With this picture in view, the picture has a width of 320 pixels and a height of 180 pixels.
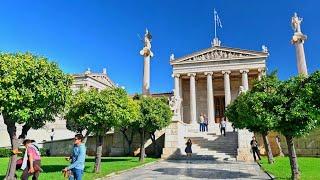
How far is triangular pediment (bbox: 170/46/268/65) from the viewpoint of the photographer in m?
43.1

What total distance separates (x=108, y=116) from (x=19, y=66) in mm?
4882

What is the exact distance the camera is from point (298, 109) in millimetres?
12383

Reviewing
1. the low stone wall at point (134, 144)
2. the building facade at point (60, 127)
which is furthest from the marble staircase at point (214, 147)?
the building facade at point (60, 127)

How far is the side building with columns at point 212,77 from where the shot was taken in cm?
4294

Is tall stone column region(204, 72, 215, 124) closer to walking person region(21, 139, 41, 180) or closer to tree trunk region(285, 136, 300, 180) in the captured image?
tree trunk region(285, 136, 300, 180)

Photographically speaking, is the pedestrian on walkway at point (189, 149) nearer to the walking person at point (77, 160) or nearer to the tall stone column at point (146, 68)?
the walking person at point (77, 160)

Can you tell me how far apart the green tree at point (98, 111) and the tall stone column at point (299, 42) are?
89.2ft

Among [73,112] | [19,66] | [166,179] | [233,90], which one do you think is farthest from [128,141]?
[233,90]

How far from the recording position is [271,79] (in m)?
14.0

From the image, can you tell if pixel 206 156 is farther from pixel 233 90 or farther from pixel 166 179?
pixel 233 90

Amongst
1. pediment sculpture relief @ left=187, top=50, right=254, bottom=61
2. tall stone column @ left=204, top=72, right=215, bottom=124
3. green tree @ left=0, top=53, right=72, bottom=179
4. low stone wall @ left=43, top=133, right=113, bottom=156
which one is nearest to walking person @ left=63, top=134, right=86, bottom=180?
green tree @ left=0, top=53, right=72, bottom=179

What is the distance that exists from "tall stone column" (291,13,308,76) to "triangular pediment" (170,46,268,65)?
4763 mm

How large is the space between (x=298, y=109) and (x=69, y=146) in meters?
24.5

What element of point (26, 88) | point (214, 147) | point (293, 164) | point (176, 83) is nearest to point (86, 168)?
point (26, 88)
